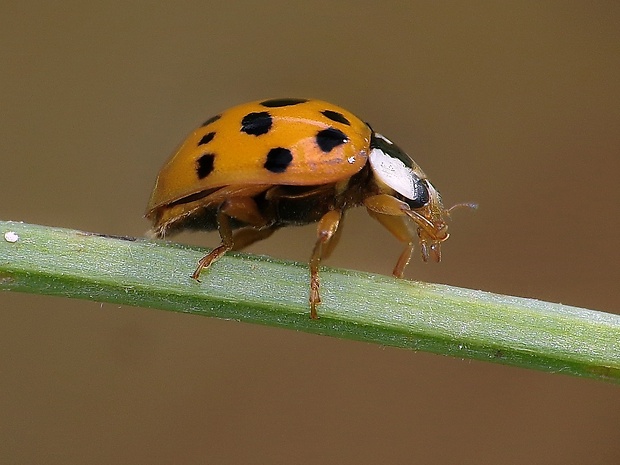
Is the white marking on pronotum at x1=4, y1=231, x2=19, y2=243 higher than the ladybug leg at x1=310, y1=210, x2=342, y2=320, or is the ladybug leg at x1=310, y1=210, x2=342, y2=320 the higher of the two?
the white marking on pronotum at x1=4, y1=231, x2=19, y2=243

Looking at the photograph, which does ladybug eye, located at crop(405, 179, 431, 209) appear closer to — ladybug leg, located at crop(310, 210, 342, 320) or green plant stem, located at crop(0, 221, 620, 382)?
ladybug leg, located at crop(310, 210, 342, 320)

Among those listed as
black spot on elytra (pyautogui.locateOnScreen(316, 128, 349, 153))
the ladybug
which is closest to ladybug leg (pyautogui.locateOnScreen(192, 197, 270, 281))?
the ladybug

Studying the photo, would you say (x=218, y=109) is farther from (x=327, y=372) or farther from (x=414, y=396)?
(x=414, y=396)

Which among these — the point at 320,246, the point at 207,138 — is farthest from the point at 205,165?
the point at 320,246

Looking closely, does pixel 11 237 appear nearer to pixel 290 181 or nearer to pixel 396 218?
pixel 290 181

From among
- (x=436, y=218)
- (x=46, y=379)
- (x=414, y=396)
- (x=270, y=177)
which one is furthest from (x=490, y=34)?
(x=46, y=379)

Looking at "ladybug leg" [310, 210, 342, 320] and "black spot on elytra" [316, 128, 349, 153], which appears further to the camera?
"black spot on elytra" [316, 128, 349, 153]

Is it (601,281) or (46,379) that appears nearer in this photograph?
(46,379)
